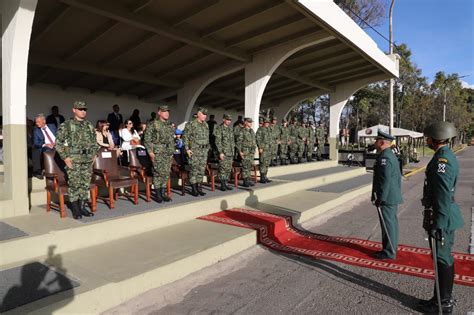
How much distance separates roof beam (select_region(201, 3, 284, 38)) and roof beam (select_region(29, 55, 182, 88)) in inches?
140

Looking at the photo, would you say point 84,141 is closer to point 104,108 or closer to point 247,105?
point 247,105

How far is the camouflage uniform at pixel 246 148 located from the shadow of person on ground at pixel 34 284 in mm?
5174

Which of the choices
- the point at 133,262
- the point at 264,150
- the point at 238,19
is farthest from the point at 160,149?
the point at 238,19

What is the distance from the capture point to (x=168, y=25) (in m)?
8.77

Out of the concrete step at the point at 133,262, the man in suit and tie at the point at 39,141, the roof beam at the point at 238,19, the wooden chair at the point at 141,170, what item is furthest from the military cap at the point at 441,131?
the man in suit and tie at the point at 39,141

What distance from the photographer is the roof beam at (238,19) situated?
8344 mm

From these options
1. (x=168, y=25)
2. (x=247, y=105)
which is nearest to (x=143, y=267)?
(x=168, y=25)

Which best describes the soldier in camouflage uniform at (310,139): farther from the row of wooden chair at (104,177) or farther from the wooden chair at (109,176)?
the wooden chair at (109,176)

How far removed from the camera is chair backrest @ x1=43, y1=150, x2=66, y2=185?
519cm

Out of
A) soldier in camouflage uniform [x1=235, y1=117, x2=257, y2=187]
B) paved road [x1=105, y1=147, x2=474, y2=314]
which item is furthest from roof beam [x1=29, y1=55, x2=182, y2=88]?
paved road [x1=105, y1=147, x2=474, y2=314]

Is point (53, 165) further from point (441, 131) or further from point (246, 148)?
point (441, 131)

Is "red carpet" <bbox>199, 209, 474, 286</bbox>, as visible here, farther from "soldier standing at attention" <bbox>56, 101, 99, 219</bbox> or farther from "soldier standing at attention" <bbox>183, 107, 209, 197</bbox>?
"soldier standing at attention" <bbox>56, 101, 99, 219</bbox>

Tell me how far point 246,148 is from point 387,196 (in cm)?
430

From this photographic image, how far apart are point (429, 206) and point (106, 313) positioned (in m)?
3.21
